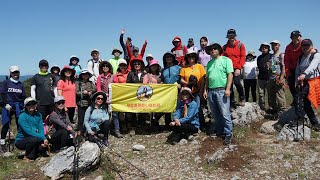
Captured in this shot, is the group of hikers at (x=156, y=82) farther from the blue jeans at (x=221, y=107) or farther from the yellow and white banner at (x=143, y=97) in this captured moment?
the yellow and white banner at (x=143, y=97)

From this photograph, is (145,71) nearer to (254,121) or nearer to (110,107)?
(110,107)

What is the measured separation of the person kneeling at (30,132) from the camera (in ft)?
30.7

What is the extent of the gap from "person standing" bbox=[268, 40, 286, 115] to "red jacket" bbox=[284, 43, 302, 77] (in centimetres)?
43

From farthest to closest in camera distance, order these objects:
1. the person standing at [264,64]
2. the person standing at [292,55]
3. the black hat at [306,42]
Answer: the person standing at [264,64] < the person standing at [292,55] < the black hat at [306,42]

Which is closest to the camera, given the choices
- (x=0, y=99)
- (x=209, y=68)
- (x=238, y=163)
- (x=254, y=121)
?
(x=238, y=163)

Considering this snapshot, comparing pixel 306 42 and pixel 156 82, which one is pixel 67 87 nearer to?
pixel 156 82

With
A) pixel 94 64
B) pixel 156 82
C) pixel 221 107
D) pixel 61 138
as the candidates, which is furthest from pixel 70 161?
pixel 94 64

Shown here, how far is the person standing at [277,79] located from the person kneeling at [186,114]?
10.6 feet

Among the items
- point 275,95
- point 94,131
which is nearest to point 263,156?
point 275,95

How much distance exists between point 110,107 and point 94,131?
1.33m

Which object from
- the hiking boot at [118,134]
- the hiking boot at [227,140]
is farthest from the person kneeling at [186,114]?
the hiking boot at [118,134]

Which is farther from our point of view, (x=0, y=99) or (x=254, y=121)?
(x=254, y=121)

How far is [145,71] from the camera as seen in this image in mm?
11383

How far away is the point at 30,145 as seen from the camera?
9398mm
